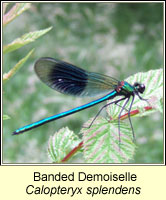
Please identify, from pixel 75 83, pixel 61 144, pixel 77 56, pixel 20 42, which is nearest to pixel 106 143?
pixel 61 144

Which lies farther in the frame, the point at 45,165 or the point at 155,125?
the point at 155,125

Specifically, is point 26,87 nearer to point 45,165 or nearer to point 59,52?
point 59,52

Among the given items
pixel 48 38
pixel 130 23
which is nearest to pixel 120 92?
pixel 48 38

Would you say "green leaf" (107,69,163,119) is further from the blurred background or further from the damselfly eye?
the blurred background

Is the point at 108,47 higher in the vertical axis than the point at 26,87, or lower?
higher

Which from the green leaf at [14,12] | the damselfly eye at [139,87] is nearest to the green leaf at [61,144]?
the damselfly eye at [139,87]

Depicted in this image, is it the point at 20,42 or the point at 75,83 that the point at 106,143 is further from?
the point at 75,83
